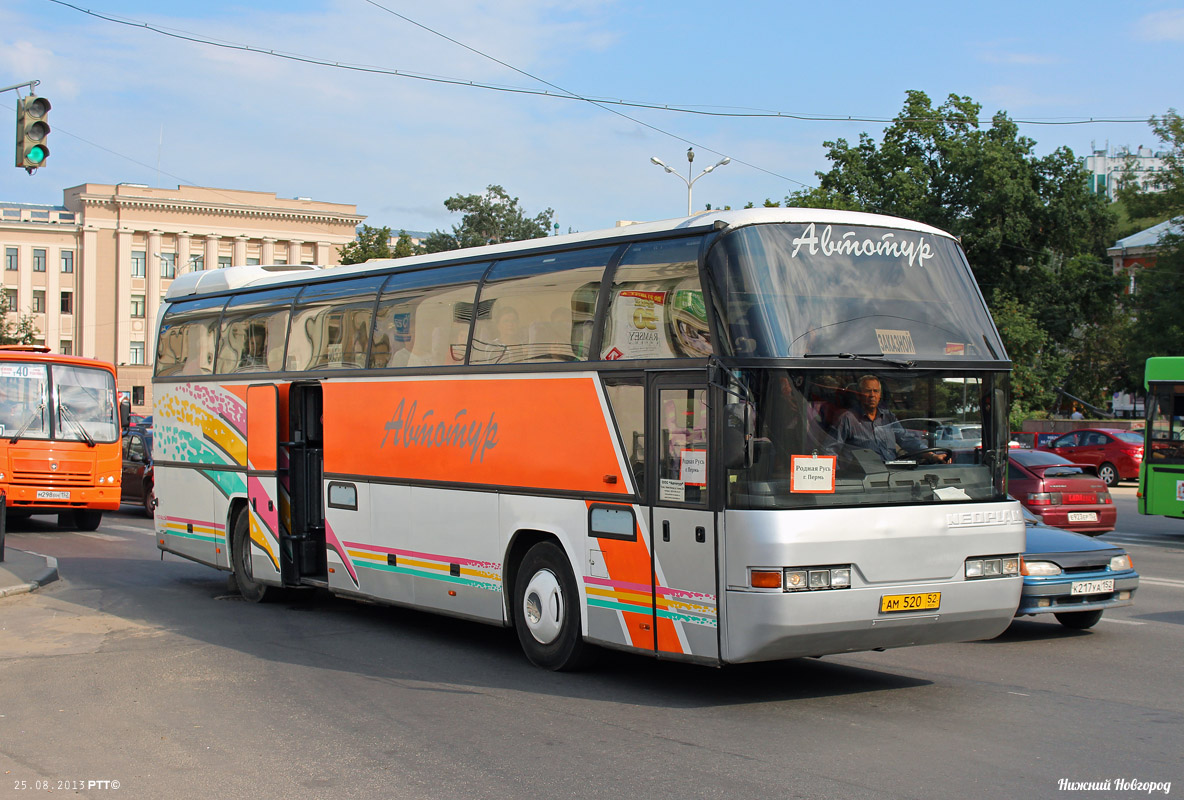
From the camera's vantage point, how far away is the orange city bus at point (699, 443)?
7.90 metres

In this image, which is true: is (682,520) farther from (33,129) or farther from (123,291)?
(123,291)

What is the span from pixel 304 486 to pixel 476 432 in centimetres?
381

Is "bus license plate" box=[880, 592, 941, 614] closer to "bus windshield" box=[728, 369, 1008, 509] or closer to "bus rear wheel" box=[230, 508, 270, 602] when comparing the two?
"bus windshield" box=[728, 369, 1008, 509]

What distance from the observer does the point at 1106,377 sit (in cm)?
6969

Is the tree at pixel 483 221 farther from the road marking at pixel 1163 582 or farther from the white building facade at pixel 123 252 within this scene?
the road marking at pixel 1163 582

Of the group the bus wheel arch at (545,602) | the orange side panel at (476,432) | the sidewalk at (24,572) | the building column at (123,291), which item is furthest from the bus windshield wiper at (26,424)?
the building column at (123,291)

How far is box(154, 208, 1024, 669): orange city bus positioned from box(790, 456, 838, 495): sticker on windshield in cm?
2

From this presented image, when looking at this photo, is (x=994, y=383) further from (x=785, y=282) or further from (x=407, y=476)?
(x=407, y=476)

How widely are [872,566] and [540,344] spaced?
3314mm

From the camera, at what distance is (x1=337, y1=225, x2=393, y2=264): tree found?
53469 mm

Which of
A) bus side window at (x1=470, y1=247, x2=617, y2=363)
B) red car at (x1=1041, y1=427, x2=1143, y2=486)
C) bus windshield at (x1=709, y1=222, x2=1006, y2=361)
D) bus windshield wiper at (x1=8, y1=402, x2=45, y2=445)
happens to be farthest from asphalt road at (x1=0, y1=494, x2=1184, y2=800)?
red car at (x1=1041, y1=427, x2=1143, y2=486)

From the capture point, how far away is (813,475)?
7895mm

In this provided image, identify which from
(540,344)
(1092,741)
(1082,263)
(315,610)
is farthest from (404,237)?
(1092,741)

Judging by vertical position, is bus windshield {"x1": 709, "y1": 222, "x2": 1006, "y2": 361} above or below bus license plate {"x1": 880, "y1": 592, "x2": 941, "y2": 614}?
above
